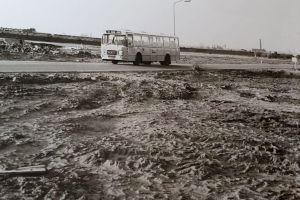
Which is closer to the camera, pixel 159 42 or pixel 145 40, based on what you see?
pixel 145 40

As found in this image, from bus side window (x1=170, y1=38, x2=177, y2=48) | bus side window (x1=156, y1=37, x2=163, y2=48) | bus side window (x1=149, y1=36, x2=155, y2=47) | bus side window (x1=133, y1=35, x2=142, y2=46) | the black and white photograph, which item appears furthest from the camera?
bus side window (x1=170, y1=38, x2=177, y2=48)

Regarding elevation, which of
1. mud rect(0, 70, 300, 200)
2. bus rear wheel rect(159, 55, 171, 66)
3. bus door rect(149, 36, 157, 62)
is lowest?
mud rect(0, 70, 300, 200)

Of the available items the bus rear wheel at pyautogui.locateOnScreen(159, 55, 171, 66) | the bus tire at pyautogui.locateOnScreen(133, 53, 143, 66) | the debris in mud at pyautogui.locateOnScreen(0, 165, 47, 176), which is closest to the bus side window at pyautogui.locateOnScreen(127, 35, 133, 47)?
the bus tire at pyautogui.locateOnScreen(133, 53, 143, 66)

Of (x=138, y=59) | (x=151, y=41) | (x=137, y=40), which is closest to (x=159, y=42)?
(x=151, y=41)

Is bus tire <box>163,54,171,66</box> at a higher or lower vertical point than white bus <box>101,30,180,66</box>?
lower

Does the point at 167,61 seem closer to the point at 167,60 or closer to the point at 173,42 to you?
the point at 167,60

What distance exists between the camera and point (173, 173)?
6.40 metres

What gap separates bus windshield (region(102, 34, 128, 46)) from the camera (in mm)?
28875

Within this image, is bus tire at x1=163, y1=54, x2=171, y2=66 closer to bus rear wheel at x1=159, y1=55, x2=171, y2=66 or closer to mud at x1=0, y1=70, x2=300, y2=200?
bus rear wheel at x1=159, y1=55, x2=171, y2=66

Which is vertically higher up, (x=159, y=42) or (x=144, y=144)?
(x=159, y=42)

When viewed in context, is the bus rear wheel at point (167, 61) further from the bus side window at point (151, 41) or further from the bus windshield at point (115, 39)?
the bus windshield at point (115, 39)

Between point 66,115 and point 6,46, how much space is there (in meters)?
30.6

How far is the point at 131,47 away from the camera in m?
29.1

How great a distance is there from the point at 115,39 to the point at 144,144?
21.9 m
